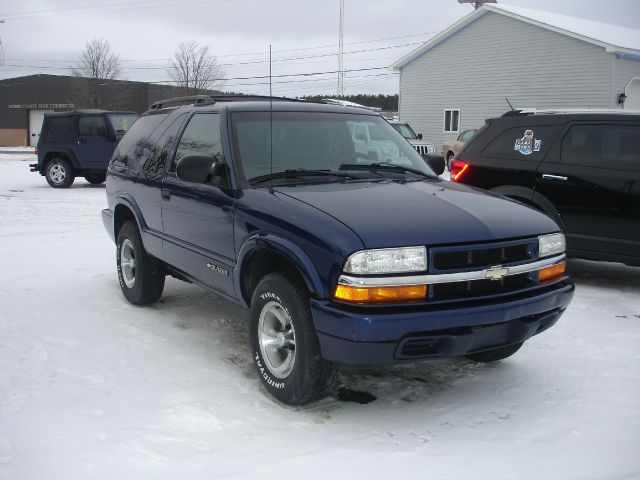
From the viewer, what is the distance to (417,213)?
3650mm

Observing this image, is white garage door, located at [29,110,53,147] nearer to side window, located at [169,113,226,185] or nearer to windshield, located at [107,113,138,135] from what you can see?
windshield, located at [107,113,138,135]

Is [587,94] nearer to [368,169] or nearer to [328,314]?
[368,169]

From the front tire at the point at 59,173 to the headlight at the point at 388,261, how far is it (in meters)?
15.2

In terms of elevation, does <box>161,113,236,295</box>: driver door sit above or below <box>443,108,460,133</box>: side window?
below

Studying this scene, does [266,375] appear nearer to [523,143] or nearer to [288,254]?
[288,254]

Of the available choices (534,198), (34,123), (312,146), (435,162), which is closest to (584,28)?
(534,198)

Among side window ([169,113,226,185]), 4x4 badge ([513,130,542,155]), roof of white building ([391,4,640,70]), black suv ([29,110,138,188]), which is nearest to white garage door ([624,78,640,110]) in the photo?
roof of white building ([391,4,640,70])

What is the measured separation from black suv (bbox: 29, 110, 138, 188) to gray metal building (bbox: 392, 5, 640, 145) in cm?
1534

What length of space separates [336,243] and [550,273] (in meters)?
1.46

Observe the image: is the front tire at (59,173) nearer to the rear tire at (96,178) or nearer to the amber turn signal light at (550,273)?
the rear tire at (96,178)

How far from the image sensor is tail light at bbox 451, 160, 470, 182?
7520mm

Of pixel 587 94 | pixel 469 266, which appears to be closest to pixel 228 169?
pixel 469 266

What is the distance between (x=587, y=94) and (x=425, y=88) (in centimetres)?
807

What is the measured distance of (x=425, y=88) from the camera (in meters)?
29.1
